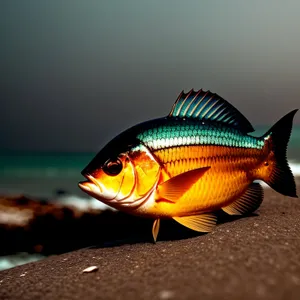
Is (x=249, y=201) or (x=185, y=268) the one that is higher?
(x=249, y=201)

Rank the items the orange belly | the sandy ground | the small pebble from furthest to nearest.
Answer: the orange belly → the small pebble → the sandy ground

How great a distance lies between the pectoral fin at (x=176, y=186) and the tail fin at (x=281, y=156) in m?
0.92

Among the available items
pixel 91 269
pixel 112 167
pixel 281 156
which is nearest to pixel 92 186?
pixel 112 167

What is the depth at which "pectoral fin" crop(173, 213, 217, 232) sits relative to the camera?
3.23m

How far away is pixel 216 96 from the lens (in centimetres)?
357

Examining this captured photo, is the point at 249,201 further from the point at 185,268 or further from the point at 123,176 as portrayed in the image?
the point at 185,268

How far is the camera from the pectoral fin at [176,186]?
10.1 ft

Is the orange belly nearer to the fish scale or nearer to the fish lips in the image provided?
the fish scale

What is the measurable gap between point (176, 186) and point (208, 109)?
2.80ft

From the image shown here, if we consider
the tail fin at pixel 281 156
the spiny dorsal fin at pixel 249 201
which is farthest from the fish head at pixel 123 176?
the tail fin at pixel 281 156

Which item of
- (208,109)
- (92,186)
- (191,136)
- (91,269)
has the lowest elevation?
(91,269)

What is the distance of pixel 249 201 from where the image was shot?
11.9 feet

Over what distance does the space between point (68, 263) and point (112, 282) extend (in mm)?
1115

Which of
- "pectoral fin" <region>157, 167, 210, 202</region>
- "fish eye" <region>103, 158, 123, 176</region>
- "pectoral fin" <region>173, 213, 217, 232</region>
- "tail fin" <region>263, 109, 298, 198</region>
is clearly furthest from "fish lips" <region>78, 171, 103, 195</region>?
"tail fin" <region>263, 109, 298, 198</region>
